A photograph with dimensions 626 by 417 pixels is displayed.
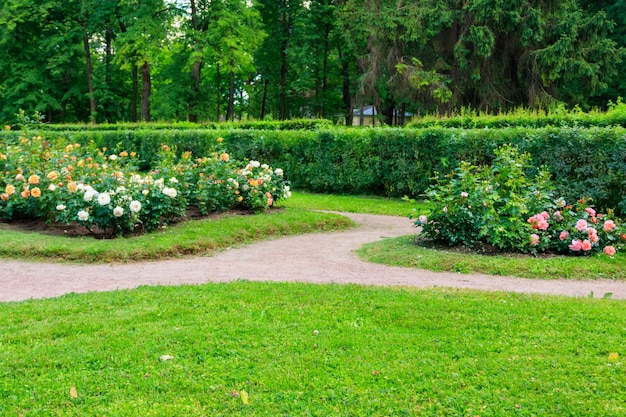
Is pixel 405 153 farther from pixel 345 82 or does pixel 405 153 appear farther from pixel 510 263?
pixel 345 82

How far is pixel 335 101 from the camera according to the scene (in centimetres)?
4038

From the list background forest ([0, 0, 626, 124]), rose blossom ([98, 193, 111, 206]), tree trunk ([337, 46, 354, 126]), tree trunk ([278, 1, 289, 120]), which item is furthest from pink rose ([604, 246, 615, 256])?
tree trunk ([337, 46, 354, 126])

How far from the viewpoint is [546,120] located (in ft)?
43.6

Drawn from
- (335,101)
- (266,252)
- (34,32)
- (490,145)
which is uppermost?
(34,32)

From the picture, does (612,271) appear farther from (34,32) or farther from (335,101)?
(34,32)

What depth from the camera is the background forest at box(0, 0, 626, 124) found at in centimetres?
2438

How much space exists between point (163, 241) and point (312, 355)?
432cm

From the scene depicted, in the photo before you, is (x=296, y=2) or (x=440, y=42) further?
(x=296, y=2)

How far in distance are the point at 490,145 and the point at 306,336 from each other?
8.12 meters

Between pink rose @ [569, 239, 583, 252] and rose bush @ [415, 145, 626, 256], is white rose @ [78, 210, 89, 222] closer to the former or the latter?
rose bush @ [415, 145, 626, 256]

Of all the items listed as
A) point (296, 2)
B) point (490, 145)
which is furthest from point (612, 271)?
point (296, 2)

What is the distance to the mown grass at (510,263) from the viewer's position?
6270mm

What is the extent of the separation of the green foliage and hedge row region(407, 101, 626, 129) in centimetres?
384

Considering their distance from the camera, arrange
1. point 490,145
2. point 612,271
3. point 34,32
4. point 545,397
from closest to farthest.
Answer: point 545,397, point 612,271, point 490,145, point 34,32
